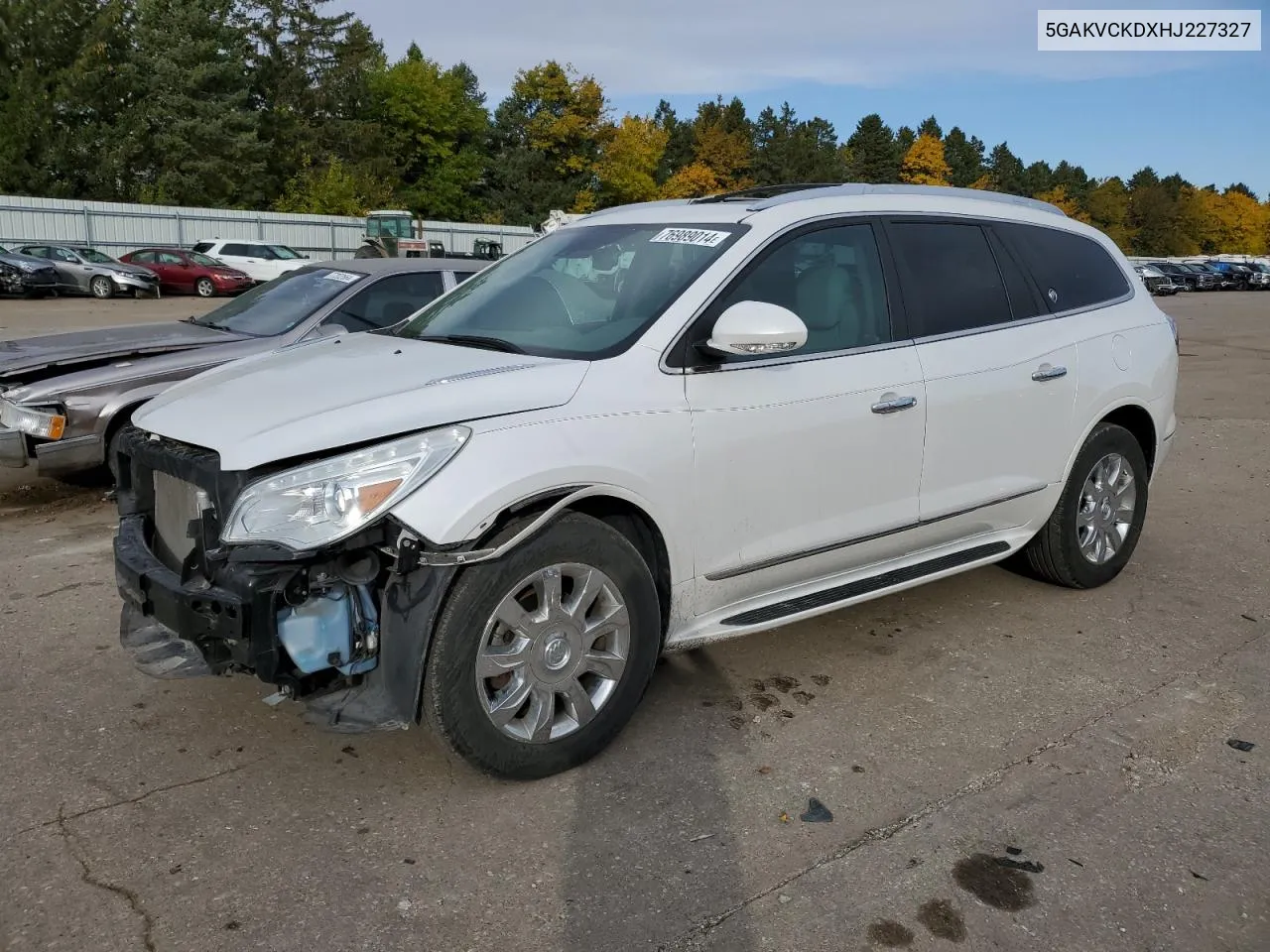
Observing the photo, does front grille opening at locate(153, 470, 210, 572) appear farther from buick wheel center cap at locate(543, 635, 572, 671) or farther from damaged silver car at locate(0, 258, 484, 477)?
damaged silver car at locate(0, 258, 484, 477)

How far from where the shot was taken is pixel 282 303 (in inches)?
298

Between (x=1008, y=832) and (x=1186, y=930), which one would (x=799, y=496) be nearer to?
(x=1008, y=832)

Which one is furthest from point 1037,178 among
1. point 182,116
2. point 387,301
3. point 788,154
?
point 387,301

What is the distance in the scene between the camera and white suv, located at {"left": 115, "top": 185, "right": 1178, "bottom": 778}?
2939 mm

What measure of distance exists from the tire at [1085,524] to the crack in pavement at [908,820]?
879 mm

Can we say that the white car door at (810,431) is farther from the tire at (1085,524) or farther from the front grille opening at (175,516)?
the front grille opening at (175,516)

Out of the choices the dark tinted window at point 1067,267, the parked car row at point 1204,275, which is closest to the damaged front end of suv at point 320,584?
the dark tinted window at point 1067,267

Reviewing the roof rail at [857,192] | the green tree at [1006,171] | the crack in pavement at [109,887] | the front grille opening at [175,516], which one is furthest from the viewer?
the green tree at [1006,171]

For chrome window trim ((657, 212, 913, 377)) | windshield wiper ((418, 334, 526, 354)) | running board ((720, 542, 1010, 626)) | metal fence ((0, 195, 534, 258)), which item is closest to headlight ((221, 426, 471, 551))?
windshield wiper ((418, 334, 526, 354))

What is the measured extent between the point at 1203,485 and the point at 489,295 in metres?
5.99

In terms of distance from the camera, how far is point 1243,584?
5.41 metres

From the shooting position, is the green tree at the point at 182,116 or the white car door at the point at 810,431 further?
the green tree at the point at 182,116

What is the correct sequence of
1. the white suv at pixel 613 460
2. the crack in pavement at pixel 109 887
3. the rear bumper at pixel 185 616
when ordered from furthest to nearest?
the white suv at pixel 613 460, the rear bumper at pixel 185 616, the crack in pavement at pixel 109 887

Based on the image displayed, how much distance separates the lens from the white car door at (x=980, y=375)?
4199 mm
